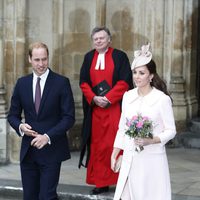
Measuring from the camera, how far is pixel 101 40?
7.00 meters

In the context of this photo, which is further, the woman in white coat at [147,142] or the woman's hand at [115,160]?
the woman's hand at [115,160]

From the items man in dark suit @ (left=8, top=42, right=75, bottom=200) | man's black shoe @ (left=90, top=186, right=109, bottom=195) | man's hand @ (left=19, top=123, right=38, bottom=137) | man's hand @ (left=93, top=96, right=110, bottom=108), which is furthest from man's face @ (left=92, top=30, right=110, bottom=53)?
man's hand @ (left=19, top=123, right=38, bottom=137)

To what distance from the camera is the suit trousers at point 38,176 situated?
582cm

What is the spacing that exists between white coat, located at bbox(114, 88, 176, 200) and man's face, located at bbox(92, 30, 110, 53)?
5.76ft

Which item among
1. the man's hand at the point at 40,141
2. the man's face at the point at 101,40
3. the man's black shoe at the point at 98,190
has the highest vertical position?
the man's face at the point at 101,40

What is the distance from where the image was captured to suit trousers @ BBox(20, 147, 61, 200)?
5820mm

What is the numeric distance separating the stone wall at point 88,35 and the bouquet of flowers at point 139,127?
3831 millimetres

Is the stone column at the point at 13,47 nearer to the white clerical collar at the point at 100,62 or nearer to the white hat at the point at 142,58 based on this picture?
the white clerical collar at the point at 100,62

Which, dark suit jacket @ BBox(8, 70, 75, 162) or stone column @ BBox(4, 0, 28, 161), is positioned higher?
stone column @ BBox(4, 0, 28, 161)

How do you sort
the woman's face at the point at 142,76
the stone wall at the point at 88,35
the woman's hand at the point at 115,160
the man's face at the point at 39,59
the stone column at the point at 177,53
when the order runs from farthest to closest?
1. the stone column at the point at 177,53
2. the stone wall at the point at 88,35
3. the man's face at the point at 39,59
4. the woman's hand at the point at 115,160
5. the woman's face at the point at 142,76

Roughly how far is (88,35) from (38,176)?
13.0ft

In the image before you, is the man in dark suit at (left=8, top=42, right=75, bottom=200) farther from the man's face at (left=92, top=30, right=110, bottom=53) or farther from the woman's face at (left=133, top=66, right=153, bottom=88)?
the man's face at (left=92, top=30, right=110, bottom=53)

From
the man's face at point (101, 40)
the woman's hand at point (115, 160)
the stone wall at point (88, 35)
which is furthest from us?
the stone wall at point (88, 35)

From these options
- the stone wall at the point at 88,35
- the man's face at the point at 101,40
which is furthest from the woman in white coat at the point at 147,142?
the stone wall at the point at 88,35
